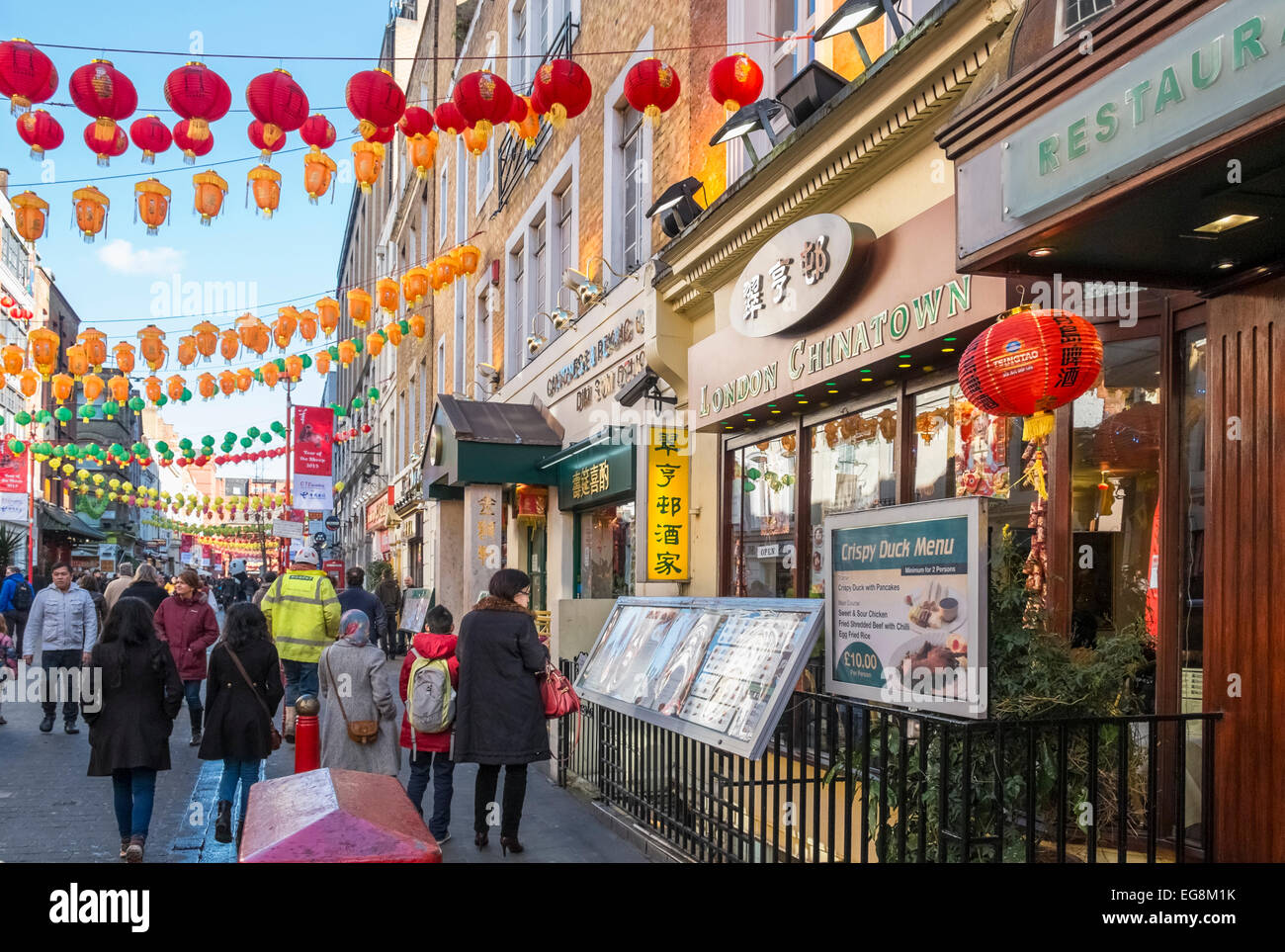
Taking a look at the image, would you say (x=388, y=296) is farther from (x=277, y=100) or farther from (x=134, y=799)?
(x=134, y=799)

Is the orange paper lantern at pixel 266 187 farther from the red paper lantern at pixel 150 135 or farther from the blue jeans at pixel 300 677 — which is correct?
the blue jeans at pixel 300 677

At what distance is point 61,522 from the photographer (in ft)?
151

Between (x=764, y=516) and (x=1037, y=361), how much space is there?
4787mm

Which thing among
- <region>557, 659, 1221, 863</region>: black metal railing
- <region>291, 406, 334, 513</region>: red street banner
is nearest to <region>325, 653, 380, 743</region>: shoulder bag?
<region>557, 659, 1221, 863</region>: black metal railing

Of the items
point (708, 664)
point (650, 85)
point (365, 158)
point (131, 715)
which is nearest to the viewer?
point (708, 664)

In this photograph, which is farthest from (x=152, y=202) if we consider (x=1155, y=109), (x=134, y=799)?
(x=1155, y=109)

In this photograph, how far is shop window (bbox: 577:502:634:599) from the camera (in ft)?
43.6

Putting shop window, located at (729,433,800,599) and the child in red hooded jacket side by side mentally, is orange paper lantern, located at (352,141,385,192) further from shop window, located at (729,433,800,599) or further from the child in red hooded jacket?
the child in red hooded jacket

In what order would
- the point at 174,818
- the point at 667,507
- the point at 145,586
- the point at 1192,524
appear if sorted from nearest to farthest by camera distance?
the point at 1192,524 → the point at 174,818 → the point at 667,507 → the point at 145,586

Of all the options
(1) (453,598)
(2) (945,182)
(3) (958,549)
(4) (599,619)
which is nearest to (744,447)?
(4) (599,619)

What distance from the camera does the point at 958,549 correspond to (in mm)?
4172

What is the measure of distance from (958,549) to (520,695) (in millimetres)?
3403

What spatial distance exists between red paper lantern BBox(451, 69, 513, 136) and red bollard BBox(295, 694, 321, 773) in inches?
210
